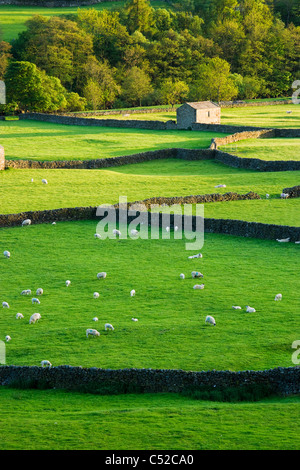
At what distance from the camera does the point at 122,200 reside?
40.6 m

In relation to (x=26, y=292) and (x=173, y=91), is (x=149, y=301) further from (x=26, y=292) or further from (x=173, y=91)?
(x=173, y=91)

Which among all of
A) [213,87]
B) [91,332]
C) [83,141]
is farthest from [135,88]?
[91,332]

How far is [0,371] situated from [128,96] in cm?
9026

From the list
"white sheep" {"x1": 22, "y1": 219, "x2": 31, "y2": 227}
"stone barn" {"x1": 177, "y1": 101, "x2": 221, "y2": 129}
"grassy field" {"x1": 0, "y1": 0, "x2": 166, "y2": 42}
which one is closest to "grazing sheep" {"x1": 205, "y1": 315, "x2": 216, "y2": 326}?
"white sheep" {"x1": 22, "y1": 219, "x2": 31, "y2": 227}

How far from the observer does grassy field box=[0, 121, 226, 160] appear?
5893 centimetres

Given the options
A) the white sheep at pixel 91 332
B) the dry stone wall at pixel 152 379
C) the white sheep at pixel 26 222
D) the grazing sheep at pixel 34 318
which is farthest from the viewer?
the white sheep at pixel 26 222

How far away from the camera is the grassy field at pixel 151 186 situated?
1510 inches

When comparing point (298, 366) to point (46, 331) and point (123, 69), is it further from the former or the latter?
point (123, 69)

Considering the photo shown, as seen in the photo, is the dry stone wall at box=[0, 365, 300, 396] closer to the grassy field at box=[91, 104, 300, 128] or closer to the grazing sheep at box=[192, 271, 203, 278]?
the grazing sheep at box=[192, 271, 203, 278]

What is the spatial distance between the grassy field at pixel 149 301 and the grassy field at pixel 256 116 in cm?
4498

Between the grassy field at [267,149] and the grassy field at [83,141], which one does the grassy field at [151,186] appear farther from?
the grassy field at [83,141]

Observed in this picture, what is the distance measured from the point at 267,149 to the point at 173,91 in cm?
4648

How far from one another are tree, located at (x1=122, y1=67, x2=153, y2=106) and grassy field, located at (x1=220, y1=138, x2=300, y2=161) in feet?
144

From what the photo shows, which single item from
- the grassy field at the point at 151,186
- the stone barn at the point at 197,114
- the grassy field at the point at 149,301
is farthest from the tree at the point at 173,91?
the grassy field at the point at 149,301
